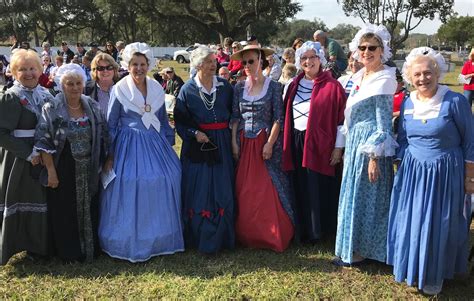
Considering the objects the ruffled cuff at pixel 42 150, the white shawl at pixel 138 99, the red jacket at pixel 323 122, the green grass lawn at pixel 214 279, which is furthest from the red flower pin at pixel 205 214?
the ruffled cuff at pixel 42 150

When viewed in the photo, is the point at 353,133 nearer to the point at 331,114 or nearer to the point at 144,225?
the point at 331,114

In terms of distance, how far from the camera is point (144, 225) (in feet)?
12.9

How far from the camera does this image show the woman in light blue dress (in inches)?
133

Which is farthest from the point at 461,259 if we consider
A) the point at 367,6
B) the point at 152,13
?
the point at 367,6

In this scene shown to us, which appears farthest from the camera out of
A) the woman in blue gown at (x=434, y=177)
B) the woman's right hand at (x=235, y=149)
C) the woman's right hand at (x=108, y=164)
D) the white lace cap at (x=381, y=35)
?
the woman's right hand at (x=235, y=149)

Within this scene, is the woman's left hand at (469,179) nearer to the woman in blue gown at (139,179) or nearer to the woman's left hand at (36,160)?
the woman in blue gown at (139,179)

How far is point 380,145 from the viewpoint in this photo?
332 centimetres

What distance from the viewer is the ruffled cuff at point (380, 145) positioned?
3.32m

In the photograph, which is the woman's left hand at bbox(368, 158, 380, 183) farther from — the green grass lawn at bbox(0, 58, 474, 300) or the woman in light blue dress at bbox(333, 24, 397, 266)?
the green grass lawn at bbox(0, 58, 474, 300)

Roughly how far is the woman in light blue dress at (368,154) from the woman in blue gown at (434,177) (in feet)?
0.66

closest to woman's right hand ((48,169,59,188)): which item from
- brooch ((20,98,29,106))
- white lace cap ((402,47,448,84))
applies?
brooch ((20,98,29,106))

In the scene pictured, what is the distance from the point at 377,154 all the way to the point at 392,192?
1.08 ft

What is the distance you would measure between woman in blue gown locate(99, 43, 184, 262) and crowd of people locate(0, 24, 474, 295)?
12 millimetres

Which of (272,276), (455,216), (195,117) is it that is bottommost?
(272,276)
